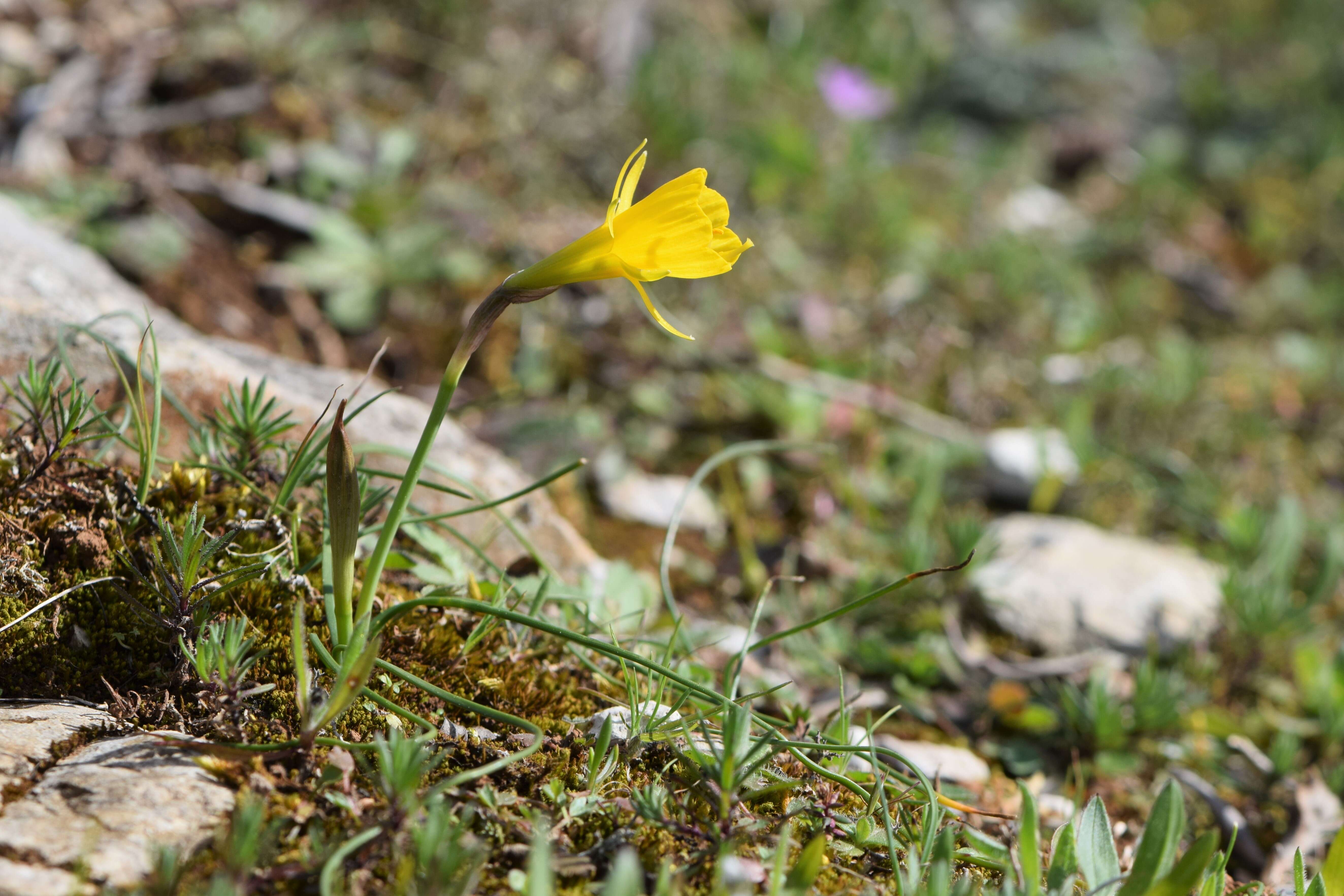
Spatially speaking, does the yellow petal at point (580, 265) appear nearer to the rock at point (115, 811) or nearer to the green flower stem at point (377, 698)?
the green flower stem at point (377, 698)

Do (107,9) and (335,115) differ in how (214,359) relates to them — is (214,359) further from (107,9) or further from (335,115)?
(107,9)

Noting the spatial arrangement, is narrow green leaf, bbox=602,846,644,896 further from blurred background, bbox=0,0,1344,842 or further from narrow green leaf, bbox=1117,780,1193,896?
blurred background, bbox=0,0,1344,842

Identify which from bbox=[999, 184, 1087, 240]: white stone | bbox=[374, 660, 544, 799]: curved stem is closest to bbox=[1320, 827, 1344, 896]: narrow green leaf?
bbox=[374, 660, 544, 799]: curved stem

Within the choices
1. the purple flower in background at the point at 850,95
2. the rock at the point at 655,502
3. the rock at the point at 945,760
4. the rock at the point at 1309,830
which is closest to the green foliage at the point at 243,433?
the rock at the point at 655,502

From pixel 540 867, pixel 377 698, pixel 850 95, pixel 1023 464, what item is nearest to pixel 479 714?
pixel 377 698

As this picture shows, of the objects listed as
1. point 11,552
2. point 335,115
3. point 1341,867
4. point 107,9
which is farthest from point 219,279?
point 1341,867

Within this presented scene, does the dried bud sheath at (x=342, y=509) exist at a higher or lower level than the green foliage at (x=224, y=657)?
higher
